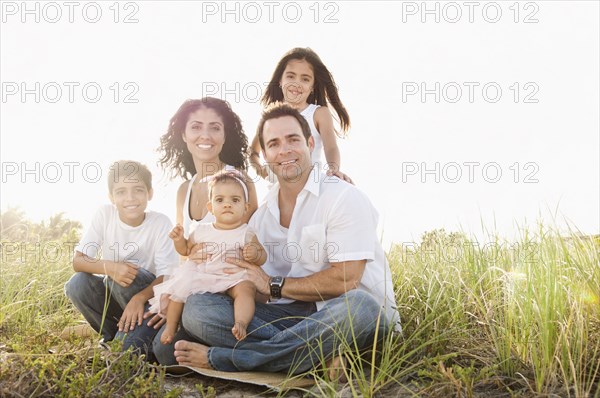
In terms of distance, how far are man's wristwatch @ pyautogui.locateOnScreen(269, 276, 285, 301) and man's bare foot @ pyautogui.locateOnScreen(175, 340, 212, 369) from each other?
54 cm

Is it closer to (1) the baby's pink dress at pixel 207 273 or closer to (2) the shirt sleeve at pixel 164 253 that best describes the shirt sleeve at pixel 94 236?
(2) the shirt sleeve at pixel 164 253

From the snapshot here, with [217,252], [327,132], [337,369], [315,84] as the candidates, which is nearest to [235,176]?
[217,252]

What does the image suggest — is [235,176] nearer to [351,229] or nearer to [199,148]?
[199,148]

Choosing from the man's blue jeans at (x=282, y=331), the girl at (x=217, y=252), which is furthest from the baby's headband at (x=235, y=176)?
the man's blue jeans at (x=282, y=331)

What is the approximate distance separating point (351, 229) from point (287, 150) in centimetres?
70

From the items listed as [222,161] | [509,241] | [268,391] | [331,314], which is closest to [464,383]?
[331,314]

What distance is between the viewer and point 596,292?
3629 mm

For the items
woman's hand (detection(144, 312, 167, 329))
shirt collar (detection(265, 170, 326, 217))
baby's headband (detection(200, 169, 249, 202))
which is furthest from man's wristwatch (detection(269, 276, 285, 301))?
woman's hand (detection(144, 312, 167, 329))

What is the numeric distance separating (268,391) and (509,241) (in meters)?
2.34

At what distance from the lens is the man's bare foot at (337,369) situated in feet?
11.6

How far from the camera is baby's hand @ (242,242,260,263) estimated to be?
4121mm

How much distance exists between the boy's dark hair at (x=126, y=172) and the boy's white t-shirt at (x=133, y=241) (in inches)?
10.3

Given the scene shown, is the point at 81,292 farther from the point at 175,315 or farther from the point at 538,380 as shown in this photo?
the point at 538,380

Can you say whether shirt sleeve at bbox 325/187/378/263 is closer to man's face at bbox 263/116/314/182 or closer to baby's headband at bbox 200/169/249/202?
man's face at bbox 263/116/314/182
